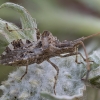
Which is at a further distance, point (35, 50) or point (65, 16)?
point (65, 16)

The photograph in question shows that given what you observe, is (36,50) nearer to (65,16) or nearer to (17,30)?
(17,30)

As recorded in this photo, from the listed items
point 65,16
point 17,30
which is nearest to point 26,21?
point 17,30

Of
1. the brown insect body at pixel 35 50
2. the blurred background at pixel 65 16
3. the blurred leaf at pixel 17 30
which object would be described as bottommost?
the brown insect body at pixel 35 50

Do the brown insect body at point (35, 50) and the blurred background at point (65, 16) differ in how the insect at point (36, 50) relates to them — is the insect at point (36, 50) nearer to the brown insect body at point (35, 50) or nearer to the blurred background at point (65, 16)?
the brown insect body at point (35, 50)

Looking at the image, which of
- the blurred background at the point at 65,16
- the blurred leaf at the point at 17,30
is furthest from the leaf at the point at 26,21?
the blurred background at the point at 65,16

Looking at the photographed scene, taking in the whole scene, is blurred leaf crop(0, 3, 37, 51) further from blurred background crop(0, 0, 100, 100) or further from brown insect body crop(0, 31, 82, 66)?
blurred background crop(0, 0, 100, 100)

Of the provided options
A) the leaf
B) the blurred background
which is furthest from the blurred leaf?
the blurred background
